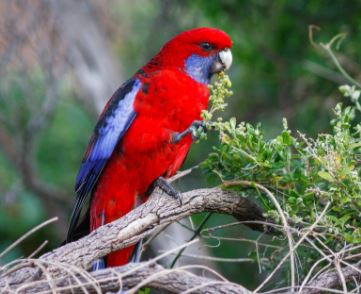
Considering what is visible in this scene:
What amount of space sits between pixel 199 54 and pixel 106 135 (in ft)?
1.93

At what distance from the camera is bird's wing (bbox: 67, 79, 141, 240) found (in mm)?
3338

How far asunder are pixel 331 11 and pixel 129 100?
6.25 ft

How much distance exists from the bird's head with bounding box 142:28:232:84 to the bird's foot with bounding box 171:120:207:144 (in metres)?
0.40

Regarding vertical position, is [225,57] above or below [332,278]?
above

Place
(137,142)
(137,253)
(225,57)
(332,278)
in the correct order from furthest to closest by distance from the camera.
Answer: (225,57)
(137,142)
(137,253)
(332,278)

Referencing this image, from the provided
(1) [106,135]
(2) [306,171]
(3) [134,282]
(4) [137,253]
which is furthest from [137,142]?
(3) [134,282]

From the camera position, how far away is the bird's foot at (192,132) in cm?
292

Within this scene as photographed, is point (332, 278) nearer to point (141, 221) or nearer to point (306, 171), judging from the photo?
point (306, 171)

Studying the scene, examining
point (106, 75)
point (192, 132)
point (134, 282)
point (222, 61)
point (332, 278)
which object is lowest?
point (332, 278)

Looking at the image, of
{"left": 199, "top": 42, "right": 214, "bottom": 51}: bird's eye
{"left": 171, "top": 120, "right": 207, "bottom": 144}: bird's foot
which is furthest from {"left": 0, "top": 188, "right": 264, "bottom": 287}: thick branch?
{"left": 199, "top": 42, "right": 214, "bottom": 51}: bird's eye

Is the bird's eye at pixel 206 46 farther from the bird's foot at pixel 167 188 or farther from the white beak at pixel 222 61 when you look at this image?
the bird's foot at pixel 167 188

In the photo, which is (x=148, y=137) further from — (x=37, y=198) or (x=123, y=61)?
(x=123, y=61)

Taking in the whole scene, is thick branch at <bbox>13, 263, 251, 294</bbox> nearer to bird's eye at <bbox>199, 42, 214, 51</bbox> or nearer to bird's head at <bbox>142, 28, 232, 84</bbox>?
bird's head at <bbox>142, 28, 232, 84</bbox>

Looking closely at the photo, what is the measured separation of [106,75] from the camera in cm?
562
